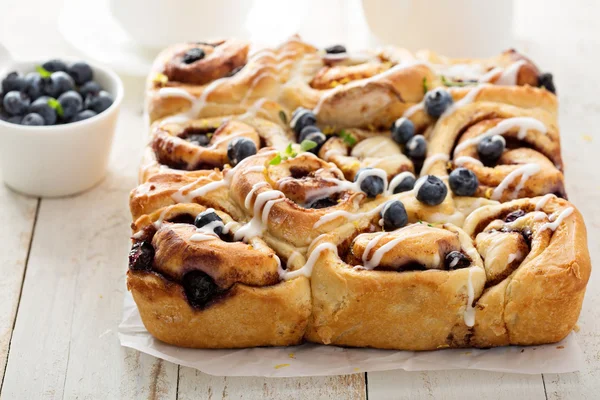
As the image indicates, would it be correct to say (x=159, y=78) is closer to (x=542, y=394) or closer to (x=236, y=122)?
(x=236, y=122)

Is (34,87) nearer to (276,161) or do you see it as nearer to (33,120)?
(33,120)

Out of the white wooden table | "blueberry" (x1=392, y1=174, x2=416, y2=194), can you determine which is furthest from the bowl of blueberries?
"blueberry" (x1=392, y1=174, x2=416, y2=194)

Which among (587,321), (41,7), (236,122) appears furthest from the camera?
(41,7)

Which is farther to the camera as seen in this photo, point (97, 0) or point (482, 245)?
point (97, 0)

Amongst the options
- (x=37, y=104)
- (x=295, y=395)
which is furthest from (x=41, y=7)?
(x=295, y=395)

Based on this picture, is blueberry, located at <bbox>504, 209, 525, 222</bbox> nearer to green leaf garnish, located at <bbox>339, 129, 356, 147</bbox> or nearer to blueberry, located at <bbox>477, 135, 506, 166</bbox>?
blueberry, located at <bbox>477, 135, 506, 166</bbox>

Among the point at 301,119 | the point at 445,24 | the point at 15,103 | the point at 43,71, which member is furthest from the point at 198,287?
the point at 445,24
